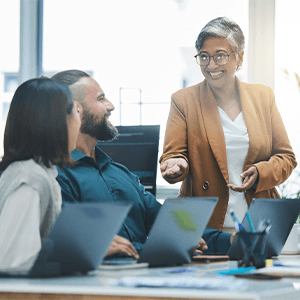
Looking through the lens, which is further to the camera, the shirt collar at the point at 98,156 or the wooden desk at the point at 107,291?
the shirt collar at the point at 98,156

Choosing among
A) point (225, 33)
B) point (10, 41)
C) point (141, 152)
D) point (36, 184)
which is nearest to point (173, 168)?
point (141, 152)

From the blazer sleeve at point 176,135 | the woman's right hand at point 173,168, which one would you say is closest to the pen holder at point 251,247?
the woman's right hand at point 173,168

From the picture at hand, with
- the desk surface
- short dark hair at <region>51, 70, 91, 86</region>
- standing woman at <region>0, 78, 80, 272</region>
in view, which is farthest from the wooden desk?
short dark hair at <region>51, 70, 91, 86</region>

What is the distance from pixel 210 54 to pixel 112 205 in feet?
3.82

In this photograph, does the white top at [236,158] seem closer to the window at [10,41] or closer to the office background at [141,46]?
the office background at [141,46]

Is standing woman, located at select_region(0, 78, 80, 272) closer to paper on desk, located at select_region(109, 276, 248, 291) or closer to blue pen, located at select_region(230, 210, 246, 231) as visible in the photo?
paper on desk, located at select_region(109, 276, 248, 291)

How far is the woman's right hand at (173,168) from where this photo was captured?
1686mm

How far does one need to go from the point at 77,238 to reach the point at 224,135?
43.8 inches

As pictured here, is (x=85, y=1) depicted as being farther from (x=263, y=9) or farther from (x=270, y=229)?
(x=270, y=229)

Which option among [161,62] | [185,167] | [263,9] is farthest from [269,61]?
[185,167]

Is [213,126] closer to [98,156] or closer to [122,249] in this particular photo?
[98,156]

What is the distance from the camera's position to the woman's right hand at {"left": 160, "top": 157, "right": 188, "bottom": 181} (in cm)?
169

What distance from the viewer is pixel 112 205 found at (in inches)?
35.5

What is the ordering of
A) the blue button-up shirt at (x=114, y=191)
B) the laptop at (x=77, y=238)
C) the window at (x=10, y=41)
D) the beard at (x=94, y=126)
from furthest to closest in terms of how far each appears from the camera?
the window at (x=10, y=41), the beard at (x=94, y=126), the blue button-up shirt at (x=114, y=191), the laptop at (x=77, y=238)
